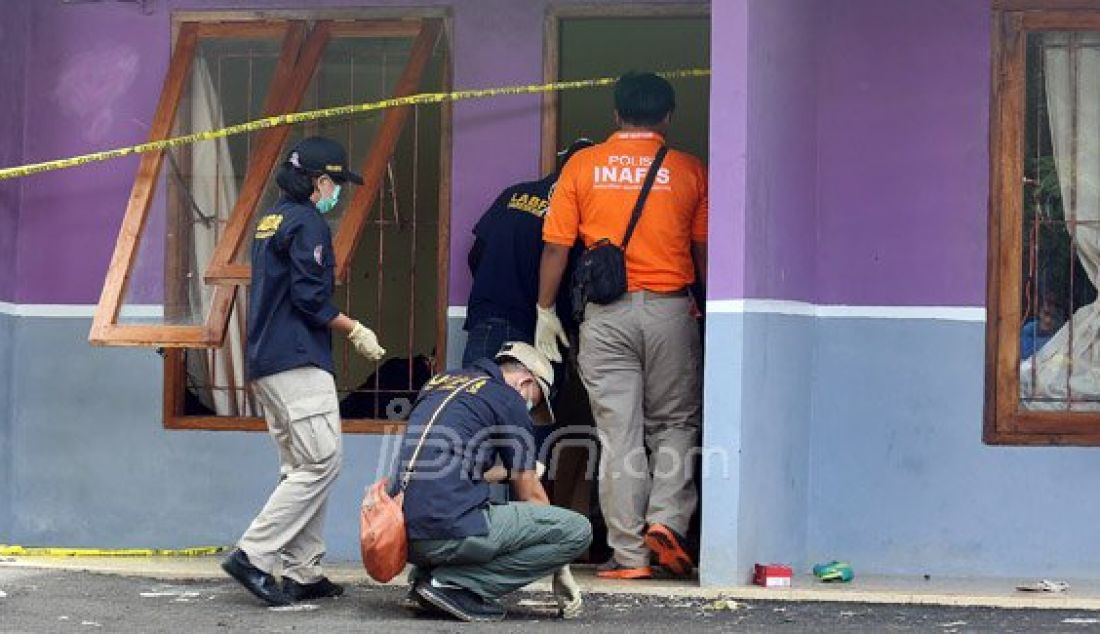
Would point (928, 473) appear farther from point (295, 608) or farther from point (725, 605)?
point (295, 608)

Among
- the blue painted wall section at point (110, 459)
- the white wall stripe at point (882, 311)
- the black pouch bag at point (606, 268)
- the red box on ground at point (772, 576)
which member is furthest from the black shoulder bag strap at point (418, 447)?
the blue painted wall section at point (110, 459)

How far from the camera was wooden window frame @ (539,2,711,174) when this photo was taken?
11422 mm

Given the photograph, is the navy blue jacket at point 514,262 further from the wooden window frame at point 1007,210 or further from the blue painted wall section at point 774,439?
the wooden window frame at point 1007,210

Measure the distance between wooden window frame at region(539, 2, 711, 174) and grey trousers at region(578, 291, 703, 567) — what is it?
1020 millimetres

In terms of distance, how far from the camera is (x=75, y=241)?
11836 millimetres

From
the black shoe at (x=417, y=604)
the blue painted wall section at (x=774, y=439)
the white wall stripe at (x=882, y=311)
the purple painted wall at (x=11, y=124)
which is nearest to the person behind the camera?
the black shoe at (x=417, y=604)

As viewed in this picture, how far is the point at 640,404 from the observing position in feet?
35.4

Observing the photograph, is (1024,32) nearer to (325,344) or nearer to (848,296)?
(848,296)

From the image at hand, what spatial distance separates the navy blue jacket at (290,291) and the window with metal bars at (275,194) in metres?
1.64

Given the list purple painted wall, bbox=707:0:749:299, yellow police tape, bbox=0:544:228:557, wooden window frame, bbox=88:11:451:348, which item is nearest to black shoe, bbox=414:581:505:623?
purple painted wall, bbox=707:0:749:299

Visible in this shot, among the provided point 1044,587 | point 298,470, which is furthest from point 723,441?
point 298,470

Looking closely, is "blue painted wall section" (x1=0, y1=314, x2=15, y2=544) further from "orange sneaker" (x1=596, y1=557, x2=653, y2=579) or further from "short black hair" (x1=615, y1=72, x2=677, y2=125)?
"short black hair" (x1=615, y1=72, x2=677, y2=125)

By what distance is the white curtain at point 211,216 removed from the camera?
11.8 metres

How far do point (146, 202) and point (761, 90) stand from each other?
3.09 m
